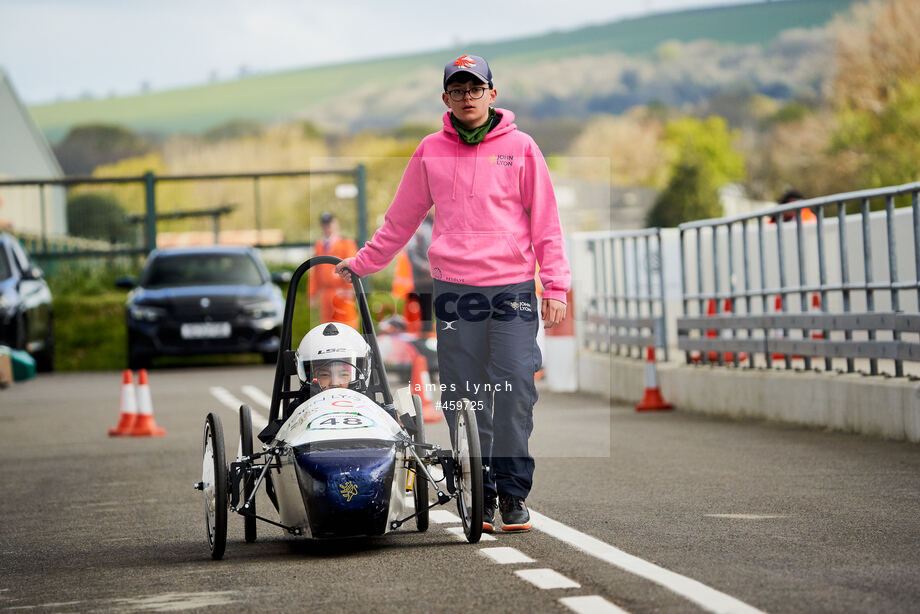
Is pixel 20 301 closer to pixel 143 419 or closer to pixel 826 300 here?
pixel 143 419

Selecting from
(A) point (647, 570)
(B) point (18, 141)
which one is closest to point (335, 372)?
(A) point (647, 570)

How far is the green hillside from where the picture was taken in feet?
589

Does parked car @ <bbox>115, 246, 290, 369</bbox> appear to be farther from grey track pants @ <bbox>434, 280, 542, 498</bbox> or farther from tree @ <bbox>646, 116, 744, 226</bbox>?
tree @ <bbox>646, 116, 744, 226</bbox>

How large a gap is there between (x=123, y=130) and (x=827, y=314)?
554ft

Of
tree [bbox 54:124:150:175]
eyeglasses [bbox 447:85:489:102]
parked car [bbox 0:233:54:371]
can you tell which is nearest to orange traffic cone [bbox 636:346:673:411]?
eyeglasses [bbox 447:85:489:102]

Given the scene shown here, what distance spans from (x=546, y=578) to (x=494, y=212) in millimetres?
2101

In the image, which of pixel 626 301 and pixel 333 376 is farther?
pixel 626 301

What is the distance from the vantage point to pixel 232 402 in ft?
62.5

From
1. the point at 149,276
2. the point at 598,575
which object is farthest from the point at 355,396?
the point at 149,276

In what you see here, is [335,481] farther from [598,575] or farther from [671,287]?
[671,287]

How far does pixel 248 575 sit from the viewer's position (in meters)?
7.11

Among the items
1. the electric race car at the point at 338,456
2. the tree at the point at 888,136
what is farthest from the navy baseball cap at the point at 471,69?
the tree at the point at 888,136

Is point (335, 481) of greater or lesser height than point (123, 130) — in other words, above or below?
below

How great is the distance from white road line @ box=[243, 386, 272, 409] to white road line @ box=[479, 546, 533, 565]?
1072 centimetres
